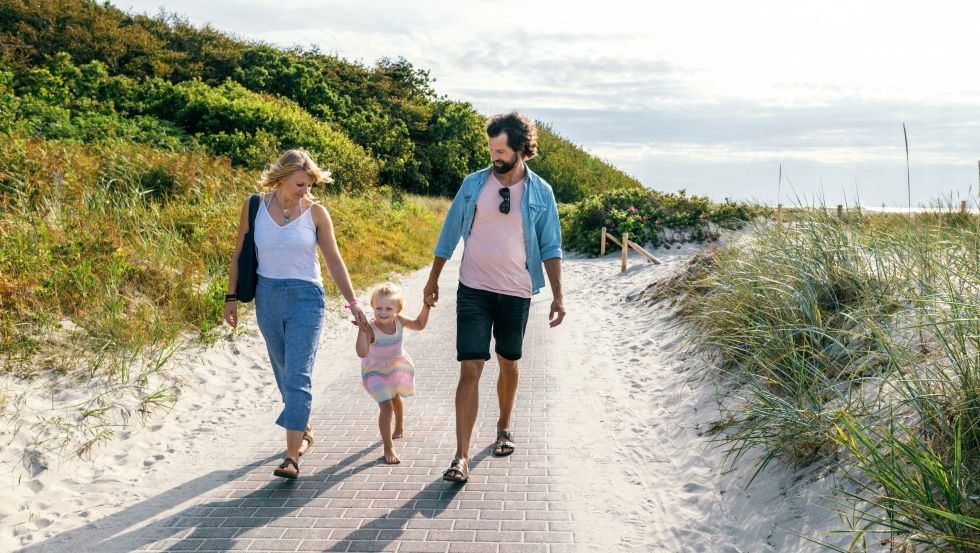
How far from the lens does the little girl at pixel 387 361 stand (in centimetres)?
564

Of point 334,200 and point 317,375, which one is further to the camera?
point 334,200

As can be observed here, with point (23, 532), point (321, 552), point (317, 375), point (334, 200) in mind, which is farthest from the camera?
point (334, 200)

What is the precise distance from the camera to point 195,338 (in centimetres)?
874

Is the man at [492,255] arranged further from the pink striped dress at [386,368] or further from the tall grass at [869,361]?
the tall grass at [869,361]

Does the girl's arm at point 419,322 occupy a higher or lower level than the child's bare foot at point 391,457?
higher

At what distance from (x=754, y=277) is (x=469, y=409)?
3742 mm

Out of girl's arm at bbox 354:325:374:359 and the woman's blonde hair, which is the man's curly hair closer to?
the woman's blonde hair

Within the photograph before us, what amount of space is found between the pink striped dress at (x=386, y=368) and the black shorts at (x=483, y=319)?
1.82 ft

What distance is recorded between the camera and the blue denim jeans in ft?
17.3

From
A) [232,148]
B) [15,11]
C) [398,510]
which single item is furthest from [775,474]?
[15,11]

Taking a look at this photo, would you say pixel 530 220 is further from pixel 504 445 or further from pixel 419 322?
pixel 504 445

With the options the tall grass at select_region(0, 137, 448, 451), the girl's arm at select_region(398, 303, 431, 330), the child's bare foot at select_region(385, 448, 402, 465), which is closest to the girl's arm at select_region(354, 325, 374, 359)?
the girl's arm at select_region(398, 303, 431, 330)

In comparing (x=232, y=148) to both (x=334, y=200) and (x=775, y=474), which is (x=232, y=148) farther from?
(x=775, y=474)

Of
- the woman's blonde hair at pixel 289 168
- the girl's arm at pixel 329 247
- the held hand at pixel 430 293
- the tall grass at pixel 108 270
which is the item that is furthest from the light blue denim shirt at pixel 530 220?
the tall grass at pixel 108 270
